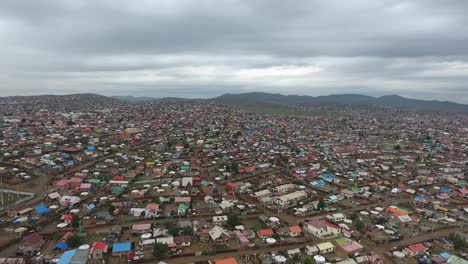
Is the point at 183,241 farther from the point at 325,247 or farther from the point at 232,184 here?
the point at 232,184

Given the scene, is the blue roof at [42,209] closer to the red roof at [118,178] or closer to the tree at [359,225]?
the red roof at [118,178]

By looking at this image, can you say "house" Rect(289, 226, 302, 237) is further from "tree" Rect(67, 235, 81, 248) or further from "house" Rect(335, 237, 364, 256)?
"tree" Rect(67, 235, 81, 248)

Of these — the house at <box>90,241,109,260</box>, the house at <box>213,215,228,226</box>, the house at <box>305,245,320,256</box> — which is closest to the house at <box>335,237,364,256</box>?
the house at <box>305,245,320,256</box>

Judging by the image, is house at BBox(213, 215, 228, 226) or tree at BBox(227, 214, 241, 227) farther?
house at BBox(213, 215, 228, 226)

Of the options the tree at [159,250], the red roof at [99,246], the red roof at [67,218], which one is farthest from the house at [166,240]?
the red roof at [67,218]

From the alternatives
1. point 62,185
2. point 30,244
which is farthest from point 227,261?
point 62,185

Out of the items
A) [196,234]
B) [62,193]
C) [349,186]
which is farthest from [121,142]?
[349,186]
